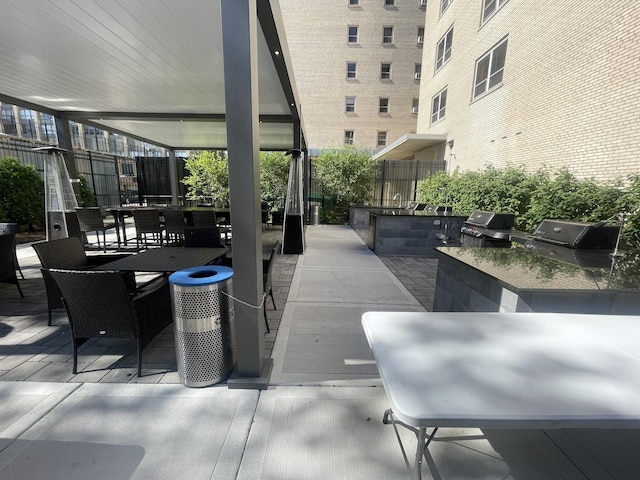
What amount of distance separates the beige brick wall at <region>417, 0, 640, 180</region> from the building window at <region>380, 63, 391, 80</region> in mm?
11101

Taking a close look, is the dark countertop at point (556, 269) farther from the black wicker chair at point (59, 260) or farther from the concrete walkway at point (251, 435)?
the black wicker chair at point (59, 260)

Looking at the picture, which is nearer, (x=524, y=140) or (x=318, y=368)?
(x=318, y=368)

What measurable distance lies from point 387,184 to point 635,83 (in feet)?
27.5

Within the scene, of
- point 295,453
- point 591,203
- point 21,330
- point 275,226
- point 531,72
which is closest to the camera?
point 295,453

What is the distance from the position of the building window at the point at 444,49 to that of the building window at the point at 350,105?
A: 9.06 metres

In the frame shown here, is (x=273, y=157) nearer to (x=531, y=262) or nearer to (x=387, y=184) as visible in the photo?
(x=387, y=184)

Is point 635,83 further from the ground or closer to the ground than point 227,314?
further from the ground

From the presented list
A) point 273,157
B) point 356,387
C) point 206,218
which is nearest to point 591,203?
point 356,387

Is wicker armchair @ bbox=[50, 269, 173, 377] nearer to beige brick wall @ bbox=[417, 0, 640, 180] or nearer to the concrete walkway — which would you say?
the concrete walkway

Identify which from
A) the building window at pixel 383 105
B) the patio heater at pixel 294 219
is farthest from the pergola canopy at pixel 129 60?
the building window at pixel 383 105

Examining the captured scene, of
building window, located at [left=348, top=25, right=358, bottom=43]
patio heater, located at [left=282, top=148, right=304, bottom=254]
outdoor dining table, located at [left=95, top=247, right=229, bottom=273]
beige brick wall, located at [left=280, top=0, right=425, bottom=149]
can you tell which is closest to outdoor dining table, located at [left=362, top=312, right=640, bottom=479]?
outdoor dining table, located at [left=95, top=247, right=229, bottom=273]

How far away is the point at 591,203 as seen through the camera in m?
4.30

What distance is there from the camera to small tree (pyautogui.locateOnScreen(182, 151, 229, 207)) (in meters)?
12.3

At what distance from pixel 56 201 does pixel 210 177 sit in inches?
283
